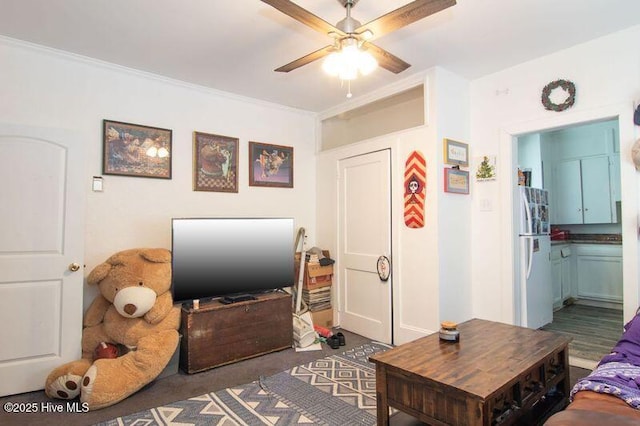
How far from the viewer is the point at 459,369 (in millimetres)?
1803

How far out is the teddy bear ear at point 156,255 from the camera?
2859mm

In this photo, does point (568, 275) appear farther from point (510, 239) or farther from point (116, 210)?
point (116, 210)

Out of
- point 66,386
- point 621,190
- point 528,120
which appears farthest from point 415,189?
point 66,386

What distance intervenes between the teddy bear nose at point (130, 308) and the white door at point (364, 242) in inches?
86.3

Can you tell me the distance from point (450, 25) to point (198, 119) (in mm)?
A: 2386

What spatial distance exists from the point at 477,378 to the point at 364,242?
2.26 m

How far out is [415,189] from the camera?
3381 millimetres

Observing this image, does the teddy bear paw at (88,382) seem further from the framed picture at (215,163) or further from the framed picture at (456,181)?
the framed picture at (456,181)

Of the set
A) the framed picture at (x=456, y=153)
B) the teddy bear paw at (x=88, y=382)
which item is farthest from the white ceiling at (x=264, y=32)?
the teddy bear paw at (x=88, y=382)

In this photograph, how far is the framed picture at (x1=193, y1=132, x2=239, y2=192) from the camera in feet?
11.7

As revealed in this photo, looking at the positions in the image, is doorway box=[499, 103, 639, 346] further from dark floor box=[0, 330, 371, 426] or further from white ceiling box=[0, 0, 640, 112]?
dark floor box=[0, 330, 371, 426]

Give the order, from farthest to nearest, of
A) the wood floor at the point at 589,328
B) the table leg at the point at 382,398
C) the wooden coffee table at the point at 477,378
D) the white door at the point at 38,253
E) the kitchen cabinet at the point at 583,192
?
the kitchen cabinet at the point at 583,192 → the wood floor at the point at 589,328 → the white door at the point at 38,253 → the table leg at the point at 382,398 → the wooden coffee table at the point at 477,378

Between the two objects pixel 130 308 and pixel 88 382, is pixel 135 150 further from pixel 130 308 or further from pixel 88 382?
pixel 88 382

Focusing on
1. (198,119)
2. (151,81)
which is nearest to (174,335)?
(198,119)
